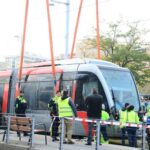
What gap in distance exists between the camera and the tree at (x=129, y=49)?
4216 cm

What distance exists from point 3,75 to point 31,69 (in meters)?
2.41

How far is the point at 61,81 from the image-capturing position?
18.5 meters

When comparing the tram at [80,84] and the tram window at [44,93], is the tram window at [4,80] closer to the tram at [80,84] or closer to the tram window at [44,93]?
the tram at [80,84]

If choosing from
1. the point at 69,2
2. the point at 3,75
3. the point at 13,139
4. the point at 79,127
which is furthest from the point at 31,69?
the point at 69,2

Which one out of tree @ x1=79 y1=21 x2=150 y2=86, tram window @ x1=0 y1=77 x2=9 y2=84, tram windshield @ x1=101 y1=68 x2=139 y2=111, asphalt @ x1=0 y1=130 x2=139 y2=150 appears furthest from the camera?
tree @ x1=79 y1=21 x2=150 y2=86

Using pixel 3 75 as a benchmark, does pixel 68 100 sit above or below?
below

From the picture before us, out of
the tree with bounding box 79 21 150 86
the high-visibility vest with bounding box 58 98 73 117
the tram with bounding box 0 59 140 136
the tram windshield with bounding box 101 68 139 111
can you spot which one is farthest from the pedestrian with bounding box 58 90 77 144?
the tree with bounding box 79 21 150 86

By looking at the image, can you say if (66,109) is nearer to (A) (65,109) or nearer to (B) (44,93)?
(A) (65,109)

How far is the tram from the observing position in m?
17.0

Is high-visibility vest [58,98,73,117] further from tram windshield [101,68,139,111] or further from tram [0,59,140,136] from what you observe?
tram windshield [101,68,139,111]

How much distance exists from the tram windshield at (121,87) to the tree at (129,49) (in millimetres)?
23609

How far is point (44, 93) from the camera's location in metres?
19.3

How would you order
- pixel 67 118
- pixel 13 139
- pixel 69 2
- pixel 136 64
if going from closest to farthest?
1. pixel 67 118
2. pixel 13 139
3. pixel 69 2
4. pixel 136 64

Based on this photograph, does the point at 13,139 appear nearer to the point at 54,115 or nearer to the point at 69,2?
the point at 54,115
